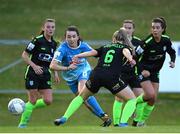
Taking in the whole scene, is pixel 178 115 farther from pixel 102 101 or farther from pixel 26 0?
pixel 26 0

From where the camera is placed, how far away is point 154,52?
1912 centimetres

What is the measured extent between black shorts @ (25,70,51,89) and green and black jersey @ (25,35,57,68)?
0.25 m

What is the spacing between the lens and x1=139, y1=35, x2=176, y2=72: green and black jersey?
19.0 metres

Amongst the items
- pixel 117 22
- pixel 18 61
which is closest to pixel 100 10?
pixel 117 22

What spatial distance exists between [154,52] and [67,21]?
11.6 metres

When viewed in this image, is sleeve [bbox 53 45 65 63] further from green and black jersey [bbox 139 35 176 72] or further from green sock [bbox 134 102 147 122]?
green sock [bbox 134 102 147 122]

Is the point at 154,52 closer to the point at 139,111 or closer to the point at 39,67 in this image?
the point at 139,111

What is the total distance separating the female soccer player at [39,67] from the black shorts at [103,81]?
2.50 m

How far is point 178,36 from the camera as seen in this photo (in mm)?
28922

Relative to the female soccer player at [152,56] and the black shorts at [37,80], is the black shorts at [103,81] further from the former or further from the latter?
the black shorts at [37,80]

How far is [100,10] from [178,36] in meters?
3.99

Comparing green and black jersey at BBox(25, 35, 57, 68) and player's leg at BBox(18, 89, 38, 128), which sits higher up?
green and black jersey at BBox(25, 35, 57, 68)

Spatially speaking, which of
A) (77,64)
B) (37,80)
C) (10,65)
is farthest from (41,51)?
(10,65)

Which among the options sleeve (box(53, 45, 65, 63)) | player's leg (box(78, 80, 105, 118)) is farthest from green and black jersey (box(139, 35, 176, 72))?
sleeve (box(53, 45, 65, 63))
